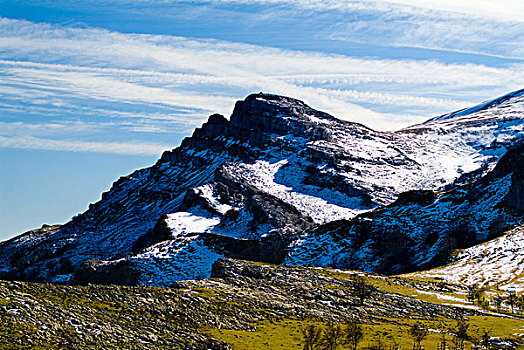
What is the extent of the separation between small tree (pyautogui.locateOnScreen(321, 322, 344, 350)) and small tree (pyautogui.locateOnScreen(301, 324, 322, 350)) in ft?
2.71

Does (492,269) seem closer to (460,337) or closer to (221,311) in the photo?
(460,337)

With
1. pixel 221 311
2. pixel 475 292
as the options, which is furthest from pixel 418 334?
pixel 475 292

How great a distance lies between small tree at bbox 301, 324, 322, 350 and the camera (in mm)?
87631

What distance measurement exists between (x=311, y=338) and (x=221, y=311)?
1728 cm

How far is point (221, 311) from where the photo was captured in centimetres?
9875

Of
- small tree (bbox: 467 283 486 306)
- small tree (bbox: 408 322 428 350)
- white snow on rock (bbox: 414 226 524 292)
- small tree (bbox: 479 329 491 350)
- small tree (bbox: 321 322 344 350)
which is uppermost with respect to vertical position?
small tree (bbox: 321 322 344 350)

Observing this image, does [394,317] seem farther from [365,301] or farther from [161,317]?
[161,317]

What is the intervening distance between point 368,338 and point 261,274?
47364 mm

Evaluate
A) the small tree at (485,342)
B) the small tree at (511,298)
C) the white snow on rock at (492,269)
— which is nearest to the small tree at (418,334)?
the small tree at (485,342)

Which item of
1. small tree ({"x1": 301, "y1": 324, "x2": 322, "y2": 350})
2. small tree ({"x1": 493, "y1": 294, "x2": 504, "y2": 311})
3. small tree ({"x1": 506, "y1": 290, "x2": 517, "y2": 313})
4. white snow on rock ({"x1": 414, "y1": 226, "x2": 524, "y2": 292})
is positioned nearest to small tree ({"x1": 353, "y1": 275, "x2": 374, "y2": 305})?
small tree ({"x1": 493, "y1": 294, "x2": 504, "y2": 311})

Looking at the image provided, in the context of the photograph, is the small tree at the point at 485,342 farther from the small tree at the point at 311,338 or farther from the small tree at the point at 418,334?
the small tree at the point at 311,338

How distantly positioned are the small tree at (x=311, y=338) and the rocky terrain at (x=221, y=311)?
5.18 feet

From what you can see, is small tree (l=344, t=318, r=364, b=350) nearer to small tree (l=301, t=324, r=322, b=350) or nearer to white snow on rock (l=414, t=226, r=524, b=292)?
small tree (l=301, t=324, r=322, b=350)

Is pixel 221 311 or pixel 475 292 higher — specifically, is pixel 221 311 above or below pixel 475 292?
above
